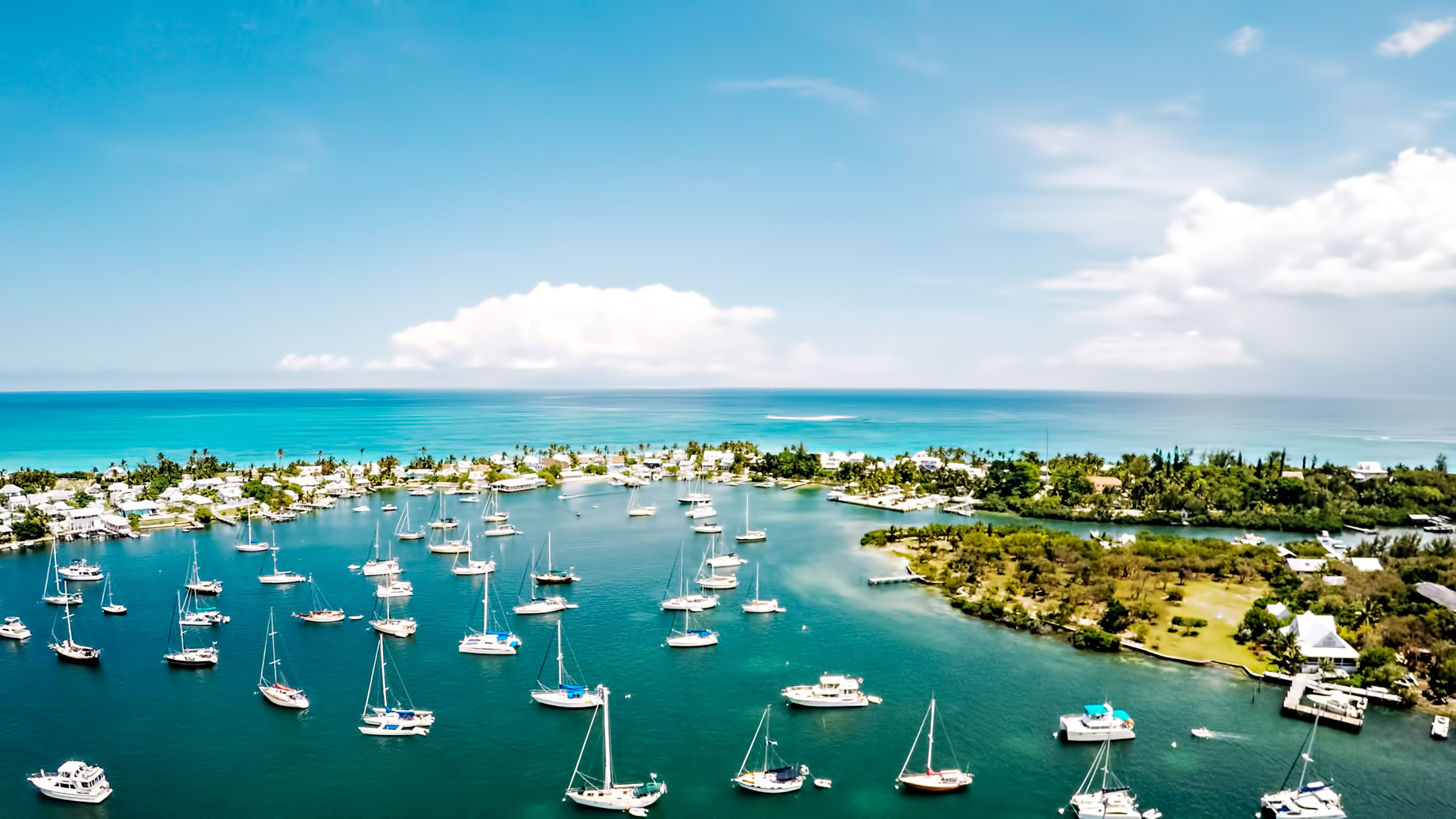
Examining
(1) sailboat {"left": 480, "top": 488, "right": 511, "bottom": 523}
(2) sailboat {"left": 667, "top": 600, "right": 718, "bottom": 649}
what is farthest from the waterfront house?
→ (1) sailboat {"left": 480, "top": 488, "right": 511, "bottom": 523}

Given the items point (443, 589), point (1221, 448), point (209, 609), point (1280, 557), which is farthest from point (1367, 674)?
point (1221, 448)

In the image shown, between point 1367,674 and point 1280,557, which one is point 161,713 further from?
point 1280,557

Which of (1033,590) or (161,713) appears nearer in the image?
(161,713)

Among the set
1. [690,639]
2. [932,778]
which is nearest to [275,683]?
[690,639]

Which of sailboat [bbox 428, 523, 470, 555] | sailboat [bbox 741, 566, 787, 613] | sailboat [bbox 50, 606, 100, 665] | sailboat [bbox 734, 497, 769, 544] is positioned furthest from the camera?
sailboat [bbox 734, 497, 769, 544]

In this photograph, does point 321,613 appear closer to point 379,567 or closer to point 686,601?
point 379,567

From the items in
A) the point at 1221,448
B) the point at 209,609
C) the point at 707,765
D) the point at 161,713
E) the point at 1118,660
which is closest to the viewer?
the point at 707,765

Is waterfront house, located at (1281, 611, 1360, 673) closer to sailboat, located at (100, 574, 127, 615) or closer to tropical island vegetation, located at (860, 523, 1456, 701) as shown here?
tropical island vegetation, located at (860, 523, 1456, 701)
